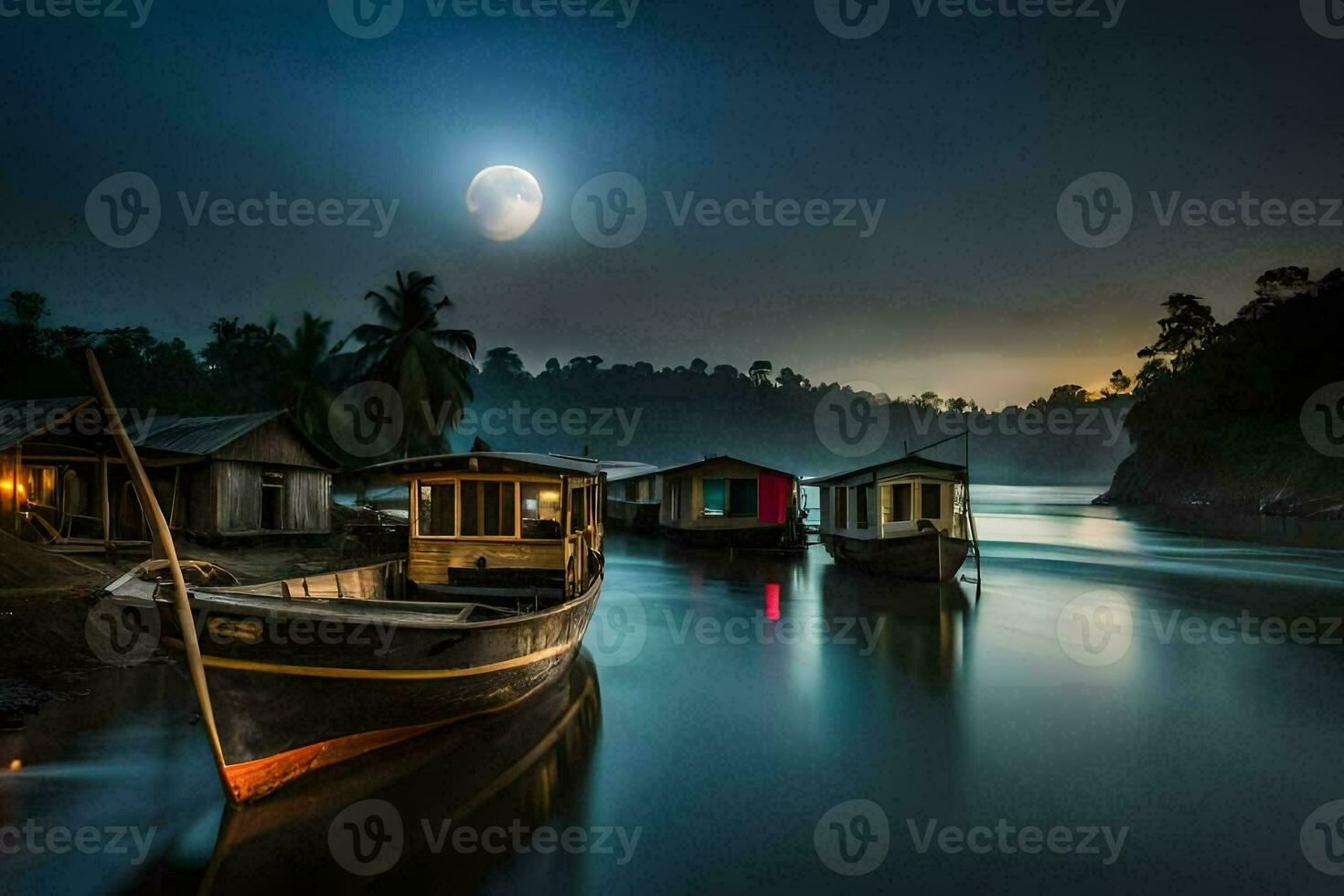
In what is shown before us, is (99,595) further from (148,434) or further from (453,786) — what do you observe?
(148,434)

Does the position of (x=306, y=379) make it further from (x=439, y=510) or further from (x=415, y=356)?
(x=439, y=510)

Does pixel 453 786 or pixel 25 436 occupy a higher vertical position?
pixel 25 436

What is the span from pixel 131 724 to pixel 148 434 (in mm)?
14240

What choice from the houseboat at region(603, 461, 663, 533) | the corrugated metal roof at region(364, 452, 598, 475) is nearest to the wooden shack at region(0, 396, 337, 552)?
the corrugated metal roof at region(364, 452, 598, 475)

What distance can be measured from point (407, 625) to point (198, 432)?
54.9 ft

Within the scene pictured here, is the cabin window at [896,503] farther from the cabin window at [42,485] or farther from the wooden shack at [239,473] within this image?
the cabin window at [42,485]

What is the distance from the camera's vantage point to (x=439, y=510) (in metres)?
10.9

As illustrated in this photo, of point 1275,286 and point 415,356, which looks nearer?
point 415,356

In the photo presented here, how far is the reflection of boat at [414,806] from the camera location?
18.6 ft

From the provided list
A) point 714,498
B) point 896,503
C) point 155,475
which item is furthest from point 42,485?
point 896,503

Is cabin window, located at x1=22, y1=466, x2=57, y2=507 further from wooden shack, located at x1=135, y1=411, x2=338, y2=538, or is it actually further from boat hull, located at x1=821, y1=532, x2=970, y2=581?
boat hull, located at x1=821, y1=532, x2=970, y2=581

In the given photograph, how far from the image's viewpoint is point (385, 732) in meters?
7.37

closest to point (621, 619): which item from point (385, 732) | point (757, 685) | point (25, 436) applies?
point (757, 685)

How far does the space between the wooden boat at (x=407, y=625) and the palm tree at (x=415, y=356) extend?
24188 mm
